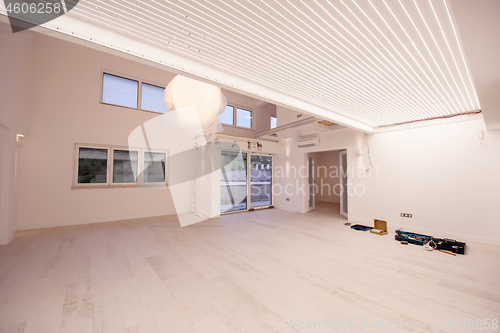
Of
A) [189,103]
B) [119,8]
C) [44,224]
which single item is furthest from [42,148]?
[119,8]

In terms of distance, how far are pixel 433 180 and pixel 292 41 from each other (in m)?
4.55

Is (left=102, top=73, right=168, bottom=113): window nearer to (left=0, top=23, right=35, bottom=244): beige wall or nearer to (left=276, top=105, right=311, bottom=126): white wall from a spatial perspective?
(left=0, top=23, right=35, bottom=244): beige wall

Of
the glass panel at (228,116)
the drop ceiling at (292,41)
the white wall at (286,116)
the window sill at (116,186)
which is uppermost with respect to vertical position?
the glass panel at (228,116)

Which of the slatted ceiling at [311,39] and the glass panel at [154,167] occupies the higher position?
Result: the slatted ceiling at [311,39]

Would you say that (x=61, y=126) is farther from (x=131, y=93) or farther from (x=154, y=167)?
(x=154, y=167)

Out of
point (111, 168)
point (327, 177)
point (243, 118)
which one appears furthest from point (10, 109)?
point (327, 177)

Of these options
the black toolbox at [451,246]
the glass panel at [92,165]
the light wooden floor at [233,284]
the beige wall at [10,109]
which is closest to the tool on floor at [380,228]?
the light wooden floor at [233,284]

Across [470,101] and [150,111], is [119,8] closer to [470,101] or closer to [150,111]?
[470,101]

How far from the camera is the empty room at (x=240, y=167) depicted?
1569 millimetres

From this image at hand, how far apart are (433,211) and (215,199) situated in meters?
5.28

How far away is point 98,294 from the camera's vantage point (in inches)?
81.2

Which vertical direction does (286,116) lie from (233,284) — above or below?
above

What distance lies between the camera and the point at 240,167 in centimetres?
684

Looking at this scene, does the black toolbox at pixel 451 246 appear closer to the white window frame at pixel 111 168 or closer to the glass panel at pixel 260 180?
the glass panel at pixel 260 180
